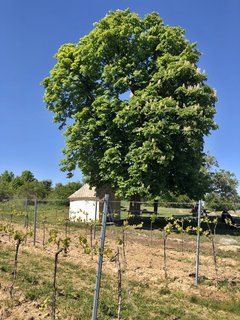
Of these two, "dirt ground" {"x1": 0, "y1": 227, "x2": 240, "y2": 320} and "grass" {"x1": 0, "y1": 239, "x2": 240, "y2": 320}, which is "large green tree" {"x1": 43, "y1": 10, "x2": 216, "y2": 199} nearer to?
"dirt ground" {"x1": 0, "y1": 227, "x2": 240, "y2": 320}

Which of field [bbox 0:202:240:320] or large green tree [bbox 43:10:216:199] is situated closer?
field [bbox 0:202:240:320]

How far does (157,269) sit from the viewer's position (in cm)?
1005

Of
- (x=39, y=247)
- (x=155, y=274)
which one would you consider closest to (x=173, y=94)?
(x=39, y=247)

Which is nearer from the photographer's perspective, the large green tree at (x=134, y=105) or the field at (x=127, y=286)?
the field at (x=127, y=286)

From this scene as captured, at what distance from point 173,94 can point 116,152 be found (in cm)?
508

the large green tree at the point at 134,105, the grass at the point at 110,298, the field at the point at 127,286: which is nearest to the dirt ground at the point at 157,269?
the field at the point at 127,286

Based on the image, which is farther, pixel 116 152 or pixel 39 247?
pixel 116 152

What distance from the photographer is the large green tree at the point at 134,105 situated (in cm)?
2042

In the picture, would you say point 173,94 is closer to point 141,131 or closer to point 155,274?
point 141,131

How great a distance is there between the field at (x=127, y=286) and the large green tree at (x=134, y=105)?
8.44m

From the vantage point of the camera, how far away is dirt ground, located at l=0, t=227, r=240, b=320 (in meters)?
6.38

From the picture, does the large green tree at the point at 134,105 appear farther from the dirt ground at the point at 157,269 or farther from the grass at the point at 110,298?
the grass at the point at 110,298

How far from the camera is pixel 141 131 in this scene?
67.7 feet

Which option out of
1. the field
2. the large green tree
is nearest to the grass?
the field
